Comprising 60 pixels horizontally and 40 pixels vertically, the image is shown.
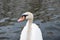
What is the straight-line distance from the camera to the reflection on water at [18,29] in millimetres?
5496

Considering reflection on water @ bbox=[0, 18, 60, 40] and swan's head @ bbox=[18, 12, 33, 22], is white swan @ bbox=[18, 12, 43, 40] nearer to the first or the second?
swan's head @ bbox=[18, 12, 33, 22]

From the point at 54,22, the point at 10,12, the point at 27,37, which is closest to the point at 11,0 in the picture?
the point at 10,12

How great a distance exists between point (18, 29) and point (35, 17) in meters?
1.20

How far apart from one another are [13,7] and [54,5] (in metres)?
1.60

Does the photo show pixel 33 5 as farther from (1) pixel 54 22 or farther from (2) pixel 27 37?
(2) pixel 27 37

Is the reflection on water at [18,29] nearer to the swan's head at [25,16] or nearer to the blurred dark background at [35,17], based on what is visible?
the blurred dark background at [35,17]

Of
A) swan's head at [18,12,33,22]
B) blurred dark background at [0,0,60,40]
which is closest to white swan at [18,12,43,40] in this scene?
swan's head at [18,12,33,22]

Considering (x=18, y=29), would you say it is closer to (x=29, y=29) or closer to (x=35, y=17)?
(x=35, y=17)

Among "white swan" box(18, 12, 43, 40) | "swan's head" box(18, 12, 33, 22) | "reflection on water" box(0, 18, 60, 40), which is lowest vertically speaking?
"reflection on water" box(0, 18, 60, 40)

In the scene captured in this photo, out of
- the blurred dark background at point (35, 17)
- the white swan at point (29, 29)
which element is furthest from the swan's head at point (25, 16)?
the blurred dark background at point (35, 17)

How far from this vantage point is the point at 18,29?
5.98 m

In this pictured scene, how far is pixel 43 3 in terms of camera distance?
9.12m

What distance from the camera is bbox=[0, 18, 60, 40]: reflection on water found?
18.0 ft

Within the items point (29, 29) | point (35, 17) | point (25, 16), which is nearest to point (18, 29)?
point (35, 17)
